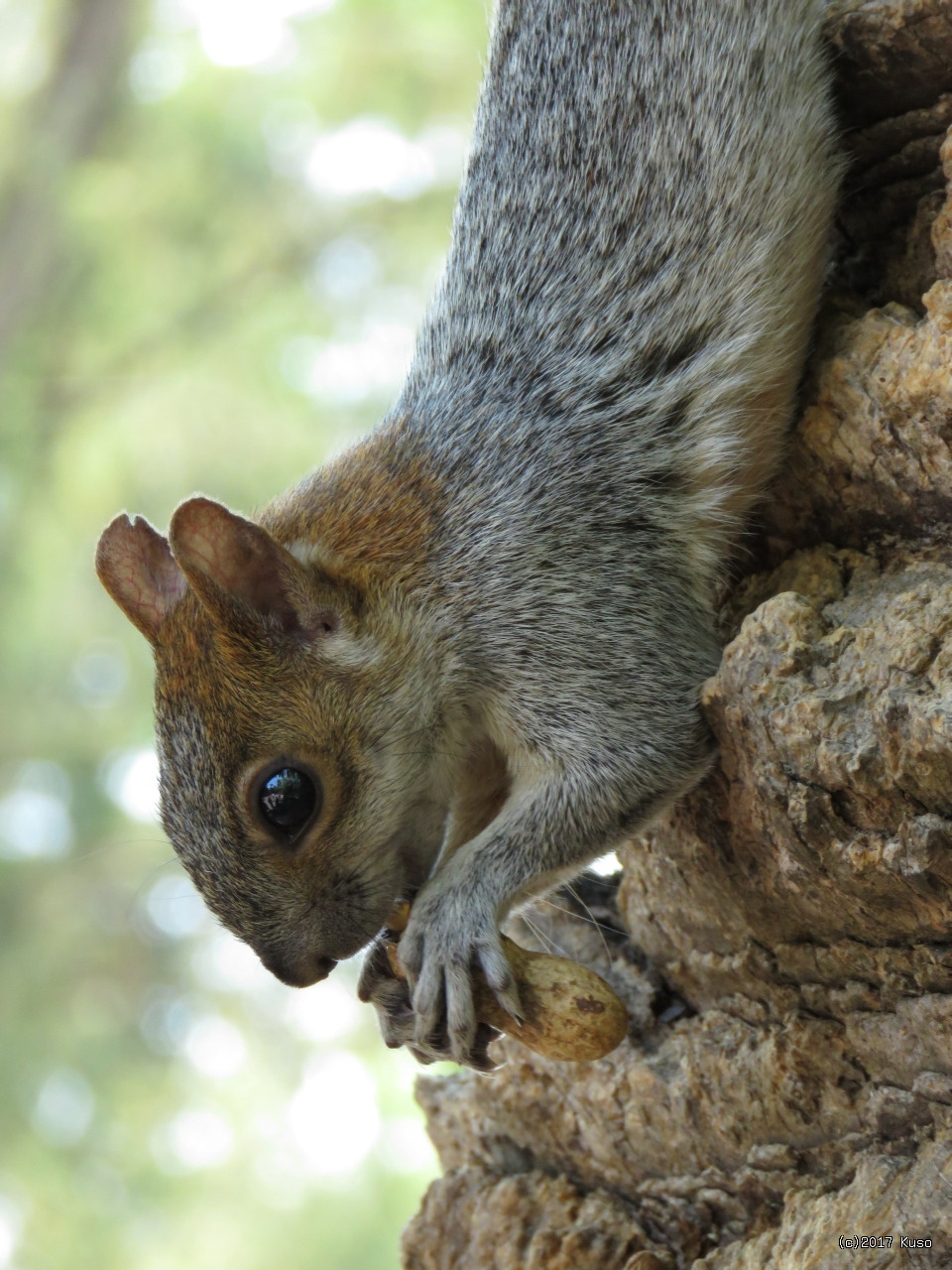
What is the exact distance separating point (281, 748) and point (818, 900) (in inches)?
26.9

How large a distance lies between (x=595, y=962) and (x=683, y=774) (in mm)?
461

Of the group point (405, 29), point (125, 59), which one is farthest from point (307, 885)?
point (125, 59)

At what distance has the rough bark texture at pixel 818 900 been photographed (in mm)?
1444

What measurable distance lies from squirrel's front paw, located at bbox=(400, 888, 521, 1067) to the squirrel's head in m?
0.10

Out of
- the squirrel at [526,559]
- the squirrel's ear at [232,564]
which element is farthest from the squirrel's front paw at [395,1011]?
the squirrel's ear at [232,564]

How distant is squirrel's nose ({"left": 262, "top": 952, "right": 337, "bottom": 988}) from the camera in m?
1.71

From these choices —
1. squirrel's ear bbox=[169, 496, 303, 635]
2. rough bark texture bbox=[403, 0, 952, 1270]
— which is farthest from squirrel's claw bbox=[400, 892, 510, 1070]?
squirrel's ear bbox=[169, 496, 303, 635]

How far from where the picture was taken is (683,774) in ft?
5.61

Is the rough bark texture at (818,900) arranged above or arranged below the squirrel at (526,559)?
below

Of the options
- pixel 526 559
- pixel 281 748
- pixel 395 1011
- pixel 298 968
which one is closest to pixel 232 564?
pixel 281 748

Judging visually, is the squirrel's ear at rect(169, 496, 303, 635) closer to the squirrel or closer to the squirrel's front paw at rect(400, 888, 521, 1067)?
the squirrel

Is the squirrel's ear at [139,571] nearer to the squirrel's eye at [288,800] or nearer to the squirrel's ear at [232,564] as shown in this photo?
the squirrel's ear at [232,564]

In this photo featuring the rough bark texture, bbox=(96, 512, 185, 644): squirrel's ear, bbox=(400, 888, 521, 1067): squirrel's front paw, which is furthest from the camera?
bbox=(96, 512, 185, 644): squirrel's ear

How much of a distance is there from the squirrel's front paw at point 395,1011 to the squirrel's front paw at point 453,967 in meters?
0.01
